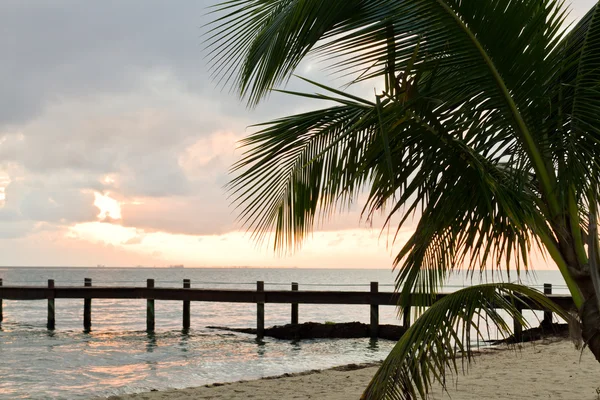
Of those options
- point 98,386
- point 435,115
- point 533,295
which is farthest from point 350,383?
point 435,115

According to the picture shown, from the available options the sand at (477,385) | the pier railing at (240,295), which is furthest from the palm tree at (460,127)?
the pier railing at (240,295)

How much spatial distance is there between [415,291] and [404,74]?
1.92m

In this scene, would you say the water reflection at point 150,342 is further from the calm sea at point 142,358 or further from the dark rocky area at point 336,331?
the dark rocky area at point 336,331

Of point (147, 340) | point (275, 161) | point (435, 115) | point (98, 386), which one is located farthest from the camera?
point (147, 340)

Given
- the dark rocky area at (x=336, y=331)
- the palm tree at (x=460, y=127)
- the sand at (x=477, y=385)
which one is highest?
the palm tree at (x=460, y=127)

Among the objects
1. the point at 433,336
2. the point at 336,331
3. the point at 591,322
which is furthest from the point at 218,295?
the point at 591,322

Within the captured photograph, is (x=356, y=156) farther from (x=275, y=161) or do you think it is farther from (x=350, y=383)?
(x=350, y=383)

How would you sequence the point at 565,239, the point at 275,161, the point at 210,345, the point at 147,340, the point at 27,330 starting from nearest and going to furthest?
the point at 565,239
the point at 275,161
the point at 210,345
the point at 147,340
the point at 27,330

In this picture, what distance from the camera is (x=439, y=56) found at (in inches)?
175

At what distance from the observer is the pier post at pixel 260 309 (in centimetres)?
1969

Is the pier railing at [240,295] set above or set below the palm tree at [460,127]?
below

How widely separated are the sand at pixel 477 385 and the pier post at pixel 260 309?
7693 mm

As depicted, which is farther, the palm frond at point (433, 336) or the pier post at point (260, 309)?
the pier post at point (260, 309)

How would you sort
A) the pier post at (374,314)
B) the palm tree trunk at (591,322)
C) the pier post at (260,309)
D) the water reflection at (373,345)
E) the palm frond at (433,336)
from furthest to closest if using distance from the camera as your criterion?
the pier post at (260,309)
the pier post at (374,314)
the water reflection at (373,345)
the palm frond at (433,336)
the palm tree trunk at (591,322)
